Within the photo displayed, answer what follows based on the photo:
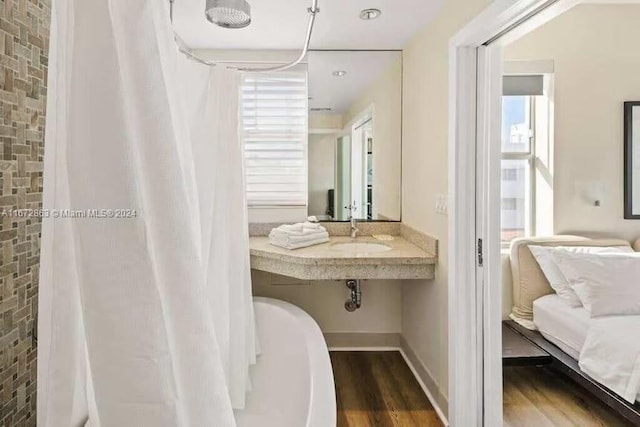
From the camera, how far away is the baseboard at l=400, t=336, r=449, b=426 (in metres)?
2.16

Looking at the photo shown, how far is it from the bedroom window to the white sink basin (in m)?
0.88

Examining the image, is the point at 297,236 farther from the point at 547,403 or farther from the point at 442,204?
the point at 547,403

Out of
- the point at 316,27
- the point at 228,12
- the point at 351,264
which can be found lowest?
the point at 351,264

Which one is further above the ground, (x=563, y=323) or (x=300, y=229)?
(x=300, y=229)

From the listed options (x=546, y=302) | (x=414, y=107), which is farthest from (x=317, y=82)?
(x=546, y=302)

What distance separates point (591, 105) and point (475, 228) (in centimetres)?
71

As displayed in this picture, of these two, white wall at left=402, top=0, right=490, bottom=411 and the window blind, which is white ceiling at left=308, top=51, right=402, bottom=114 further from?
the window blind

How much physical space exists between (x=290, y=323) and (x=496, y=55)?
1.60m

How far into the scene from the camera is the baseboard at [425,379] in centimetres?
216

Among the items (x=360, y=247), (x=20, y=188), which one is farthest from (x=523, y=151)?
(x=20, y=188)

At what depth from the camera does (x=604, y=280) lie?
1.35 metres

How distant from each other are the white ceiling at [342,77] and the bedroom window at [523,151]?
1346 mm

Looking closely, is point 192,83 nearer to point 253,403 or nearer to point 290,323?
point 290,323

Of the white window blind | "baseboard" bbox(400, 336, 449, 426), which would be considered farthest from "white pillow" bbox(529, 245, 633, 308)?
the white window blind
